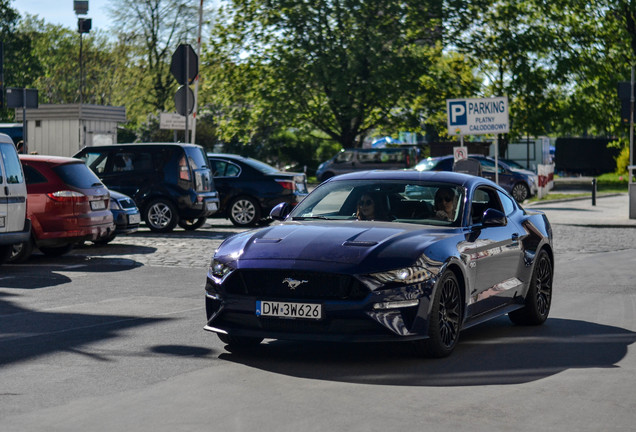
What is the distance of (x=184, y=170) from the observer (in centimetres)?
2238

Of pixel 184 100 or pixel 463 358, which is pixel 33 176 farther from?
pixel 463 358

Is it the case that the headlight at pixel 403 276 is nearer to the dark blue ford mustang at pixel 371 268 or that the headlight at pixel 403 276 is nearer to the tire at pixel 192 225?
the dark blue ford mustang at pixel 371 268

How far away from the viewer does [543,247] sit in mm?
10586

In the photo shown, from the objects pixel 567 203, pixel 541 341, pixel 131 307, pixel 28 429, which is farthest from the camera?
pixel 567 203

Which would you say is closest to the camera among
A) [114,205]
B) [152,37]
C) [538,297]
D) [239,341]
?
[239,341]

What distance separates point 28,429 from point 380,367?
2798mm

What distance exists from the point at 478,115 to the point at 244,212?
5988mm

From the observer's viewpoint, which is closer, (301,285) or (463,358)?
(301,285)

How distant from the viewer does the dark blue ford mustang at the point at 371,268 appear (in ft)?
25.5

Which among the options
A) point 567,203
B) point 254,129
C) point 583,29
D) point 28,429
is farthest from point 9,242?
point 583,29

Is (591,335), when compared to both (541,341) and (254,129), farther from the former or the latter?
(254,129)

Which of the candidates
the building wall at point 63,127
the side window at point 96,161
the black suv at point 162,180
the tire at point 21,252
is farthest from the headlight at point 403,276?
the building wall at point 63,127

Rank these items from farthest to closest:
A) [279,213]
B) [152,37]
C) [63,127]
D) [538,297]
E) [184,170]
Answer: [152,37] → [63,127] → [184,170] → [538,297] → [279,213]

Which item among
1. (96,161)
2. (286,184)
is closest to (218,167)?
(286,184)
